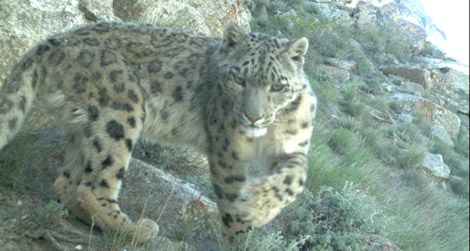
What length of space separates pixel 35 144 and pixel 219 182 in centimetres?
168

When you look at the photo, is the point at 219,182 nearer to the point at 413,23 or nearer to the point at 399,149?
the point at 399,149

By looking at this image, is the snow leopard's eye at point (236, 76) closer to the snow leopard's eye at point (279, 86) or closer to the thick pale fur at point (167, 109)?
the thick pale fur at point (167, 109)

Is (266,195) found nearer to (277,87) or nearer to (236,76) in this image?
(277,87)

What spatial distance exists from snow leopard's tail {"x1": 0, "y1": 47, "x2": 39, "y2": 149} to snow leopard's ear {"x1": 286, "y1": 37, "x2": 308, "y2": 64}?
2061 mm

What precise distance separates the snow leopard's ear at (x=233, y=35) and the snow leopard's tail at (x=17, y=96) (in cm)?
162

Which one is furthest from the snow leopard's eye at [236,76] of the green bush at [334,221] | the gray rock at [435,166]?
the gray rock at [435,166]

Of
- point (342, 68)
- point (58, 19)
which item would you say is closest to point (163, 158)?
point (58, 19)

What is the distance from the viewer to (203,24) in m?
11.4

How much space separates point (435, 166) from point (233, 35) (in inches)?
535

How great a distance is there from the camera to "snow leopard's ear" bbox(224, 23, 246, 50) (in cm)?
593

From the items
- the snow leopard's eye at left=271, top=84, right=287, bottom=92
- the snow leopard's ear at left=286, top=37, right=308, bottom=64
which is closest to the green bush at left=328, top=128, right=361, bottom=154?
the snow leopard's ear at left=286, top=37, right=308, bottom=64

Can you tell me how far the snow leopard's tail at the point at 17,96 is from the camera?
507cm

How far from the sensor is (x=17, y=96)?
521cm

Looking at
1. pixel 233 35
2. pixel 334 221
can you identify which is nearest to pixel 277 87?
pixel 233 35
